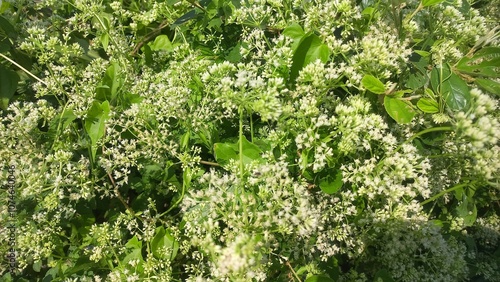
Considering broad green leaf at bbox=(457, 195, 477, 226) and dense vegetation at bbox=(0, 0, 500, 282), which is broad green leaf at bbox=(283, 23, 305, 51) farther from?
broad green leaf at bbox=(457, 195, 477, 226)

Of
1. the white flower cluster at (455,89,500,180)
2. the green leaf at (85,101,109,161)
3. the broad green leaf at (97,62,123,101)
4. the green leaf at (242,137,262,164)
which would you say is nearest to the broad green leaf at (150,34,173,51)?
the broad green leaf at (97,62,123,101)

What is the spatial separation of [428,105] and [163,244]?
1.15 meters

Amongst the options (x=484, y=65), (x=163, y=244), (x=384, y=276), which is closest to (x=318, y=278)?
(x=384, y=276)

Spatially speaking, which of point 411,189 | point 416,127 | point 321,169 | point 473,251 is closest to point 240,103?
point 321,169

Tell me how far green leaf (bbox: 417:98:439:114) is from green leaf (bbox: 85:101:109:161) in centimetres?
121

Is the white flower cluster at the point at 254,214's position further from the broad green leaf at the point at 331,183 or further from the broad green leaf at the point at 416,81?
the broad green leaf at the point at 416,81

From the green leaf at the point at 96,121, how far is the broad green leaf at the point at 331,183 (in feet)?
2.84

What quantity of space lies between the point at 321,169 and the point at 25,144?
1.28 meters

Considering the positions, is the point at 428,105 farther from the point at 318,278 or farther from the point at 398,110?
the point at 318,278

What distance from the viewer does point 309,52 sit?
1584 mm

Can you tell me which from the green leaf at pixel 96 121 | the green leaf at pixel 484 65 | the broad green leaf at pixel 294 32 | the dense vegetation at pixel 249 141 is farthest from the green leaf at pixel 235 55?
the green leaf at pixel 484 65

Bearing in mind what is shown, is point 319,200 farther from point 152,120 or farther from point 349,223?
→ point 152,120

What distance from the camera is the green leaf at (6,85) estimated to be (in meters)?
1.95

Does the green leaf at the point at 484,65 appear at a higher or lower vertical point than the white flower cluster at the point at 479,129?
lower
